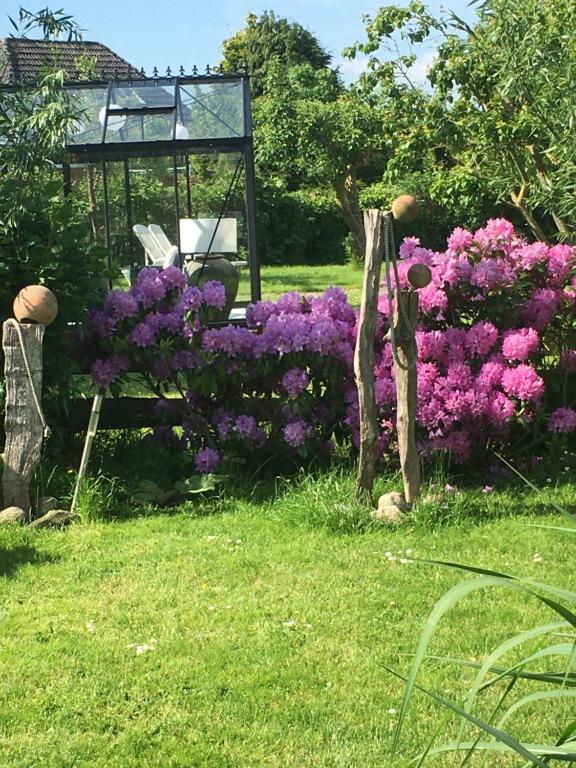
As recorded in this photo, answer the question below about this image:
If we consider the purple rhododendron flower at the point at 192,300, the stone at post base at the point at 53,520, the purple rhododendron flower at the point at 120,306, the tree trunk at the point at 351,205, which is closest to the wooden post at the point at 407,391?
the purple rhododendron flower at the point at 192,300

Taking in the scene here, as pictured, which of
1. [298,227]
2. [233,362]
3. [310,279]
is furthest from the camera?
[298,227]

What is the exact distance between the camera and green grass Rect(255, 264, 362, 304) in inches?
743

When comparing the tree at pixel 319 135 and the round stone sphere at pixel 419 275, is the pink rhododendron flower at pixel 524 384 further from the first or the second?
the tree at pixel 319 135

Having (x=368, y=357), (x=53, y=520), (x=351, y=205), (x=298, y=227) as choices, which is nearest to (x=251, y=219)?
(x=368, y=357)

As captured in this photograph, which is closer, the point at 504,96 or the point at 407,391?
the point at 407,391

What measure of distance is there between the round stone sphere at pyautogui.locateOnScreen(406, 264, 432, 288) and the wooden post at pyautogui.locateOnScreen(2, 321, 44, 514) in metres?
2.16

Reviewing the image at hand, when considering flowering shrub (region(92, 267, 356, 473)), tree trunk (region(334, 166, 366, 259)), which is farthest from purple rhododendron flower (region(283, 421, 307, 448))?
tree trunk (region(334, 166, 366, 259))

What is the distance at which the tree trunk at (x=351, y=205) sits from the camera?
919 inches

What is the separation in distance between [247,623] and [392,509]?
1.54 meters

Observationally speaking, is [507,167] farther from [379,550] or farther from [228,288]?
[379,550]

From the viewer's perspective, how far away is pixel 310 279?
21844mm

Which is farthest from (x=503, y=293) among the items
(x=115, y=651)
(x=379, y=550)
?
(x=115, y=651)

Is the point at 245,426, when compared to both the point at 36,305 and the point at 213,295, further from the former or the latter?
the point at 36,305

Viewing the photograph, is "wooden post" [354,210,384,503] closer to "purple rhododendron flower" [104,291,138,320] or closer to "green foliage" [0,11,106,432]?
"purple rhododendron flower" [104,291,138,320]
